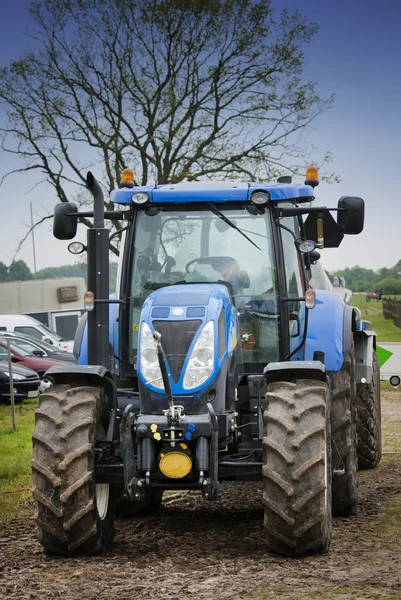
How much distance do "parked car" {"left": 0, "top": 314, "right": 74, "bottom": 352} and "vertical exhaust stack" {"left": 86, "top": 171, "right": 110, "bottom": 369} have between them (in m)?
21.3

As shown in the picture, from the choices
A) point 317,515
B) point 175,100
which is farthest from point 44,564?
point 175,100

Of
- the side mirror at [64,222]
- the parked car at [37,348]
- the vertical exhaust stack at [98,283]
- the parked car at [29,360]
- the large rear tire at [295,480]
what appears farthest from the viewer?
the parked car at [37,348]

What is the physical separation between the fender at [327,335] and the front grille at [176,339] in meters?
1.67

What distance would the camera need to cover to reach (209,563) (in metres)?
6.77

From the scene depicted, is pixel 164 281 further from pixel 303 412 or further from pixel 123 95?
pixel 123 95

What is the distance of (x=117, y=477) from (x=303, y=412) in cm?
135

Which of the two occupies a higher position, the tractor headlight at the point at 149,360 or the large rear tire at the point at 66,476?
the tractor headlight at the point at 149,360

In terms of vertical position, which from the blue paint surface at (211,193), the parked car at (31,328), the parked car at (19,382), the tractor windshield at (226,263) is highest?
the blue paint surface at (211,193)

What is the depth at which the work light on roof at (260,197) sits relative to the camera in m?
7.96

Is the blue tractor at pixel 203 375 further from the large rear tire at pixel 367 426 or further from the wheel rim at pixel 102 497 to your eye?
the large rear tire at pixel 367 426

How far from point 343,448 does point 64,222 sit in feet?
9.37

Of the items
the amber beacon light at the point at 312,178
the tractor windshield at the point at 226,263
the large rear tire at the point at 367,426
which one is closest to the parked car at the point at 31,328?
the large rear tire at the point at 367,426

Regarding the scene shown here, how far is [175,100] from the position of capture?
98.8 ft

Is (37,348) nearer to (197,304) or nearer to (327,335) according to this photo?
(327,335)
